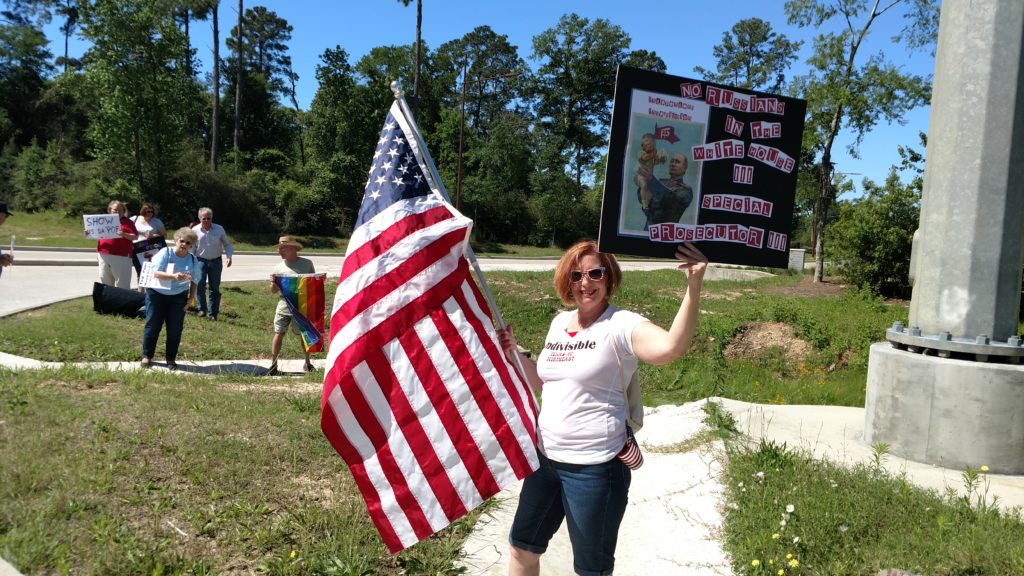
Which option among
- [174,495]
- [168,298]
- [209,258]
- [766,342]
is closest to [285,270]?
[168,298]

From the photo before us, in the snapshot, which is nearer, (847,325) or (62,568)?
(62,568)

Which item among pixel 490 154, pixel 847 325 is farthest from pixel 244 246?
pixel 847 325

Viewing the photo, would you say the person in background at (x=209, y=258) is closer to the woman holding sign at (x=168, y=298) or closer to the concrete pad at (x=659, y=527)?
the woman holding sign at (x=168, y=298)

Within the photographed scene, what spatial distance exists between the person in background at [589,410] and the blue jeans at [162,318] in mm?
6514

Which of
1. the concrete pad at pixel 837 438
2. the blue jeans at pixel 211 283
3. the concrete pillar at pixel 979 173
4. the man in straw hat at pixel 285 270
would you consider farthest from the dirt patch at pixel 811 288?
the man in straw hat at pixel 285 270

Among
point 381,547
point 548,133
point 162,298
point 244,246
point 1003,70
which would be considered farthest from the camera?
point 548,133

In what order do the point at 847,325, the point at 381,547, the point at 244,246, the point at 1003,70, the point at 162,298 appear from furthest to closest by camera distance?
the point at 244,246 < the point at 847,325 < the point at 162,298 < the point at 1003,70 < the point at 381,547

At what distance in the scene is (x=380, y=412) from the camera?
10.4 ft

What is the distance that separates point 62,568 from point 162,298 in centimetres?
532

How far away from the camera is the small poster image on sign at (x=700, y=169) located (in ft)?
10.1

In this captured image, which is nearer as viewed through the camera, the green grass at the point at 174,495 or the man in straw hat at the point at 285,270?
the green grass at the point at 174,495

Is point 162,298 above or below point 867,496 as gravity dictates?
above

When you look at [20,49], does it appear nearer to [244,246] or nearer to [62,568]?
[244,246]

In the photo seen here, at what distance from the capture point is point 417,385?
3230mm
